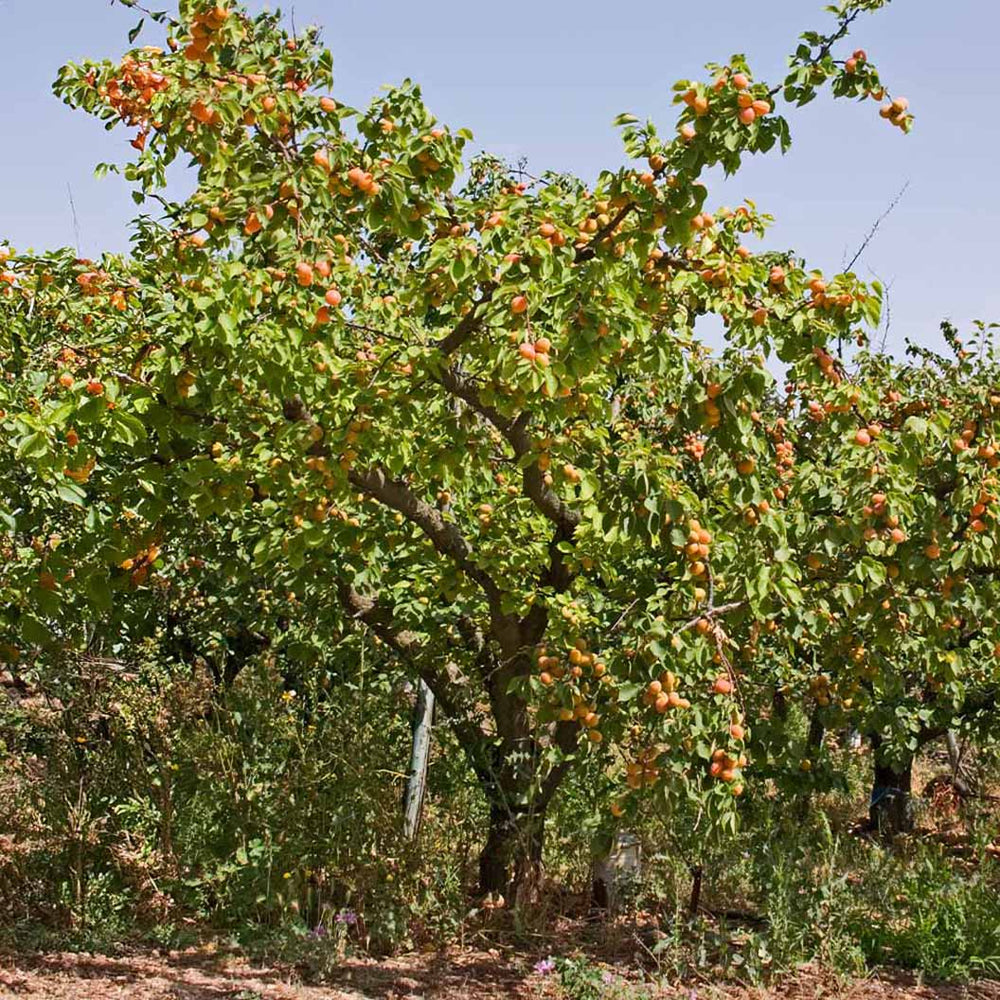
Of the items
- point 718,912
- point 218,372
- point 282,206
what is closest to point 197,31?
point 282,206

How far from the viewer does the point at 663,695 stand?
4062mm

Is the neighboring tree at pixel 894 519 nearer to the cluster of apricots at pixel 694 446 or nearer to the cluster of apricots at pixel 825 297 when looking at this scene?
the cluster of apricots at pixel 825 297

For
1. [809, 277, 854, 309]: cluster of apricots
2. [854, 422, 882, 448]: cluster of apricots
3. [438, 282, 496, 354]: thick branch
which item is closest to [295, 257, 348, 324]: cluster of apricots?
[438, 282, 496, 354]: thick branch

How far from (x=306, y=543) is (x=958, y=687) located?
10.3 ft

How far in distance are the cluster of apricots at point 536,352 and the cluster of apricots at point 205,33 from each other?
157 cm

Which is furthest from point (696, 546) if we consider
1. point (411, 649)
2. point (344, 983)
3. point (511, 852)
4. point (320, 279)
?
point (344, 983)

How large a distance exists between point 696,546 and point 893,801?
6478 mm

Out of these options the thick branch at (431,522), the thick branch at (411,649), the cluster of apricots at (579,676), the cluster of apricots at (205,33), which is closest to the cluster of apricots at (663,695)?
the cluster of apricots at (579,676)

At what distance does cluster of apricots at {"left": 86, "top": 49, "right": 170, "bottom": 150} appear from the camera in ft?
14.3

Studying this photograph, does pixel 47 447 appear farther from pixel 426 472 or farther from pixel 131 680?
pixel 131 680

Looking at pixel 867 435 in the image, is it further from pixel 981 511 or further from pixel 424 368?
pixel 424 368

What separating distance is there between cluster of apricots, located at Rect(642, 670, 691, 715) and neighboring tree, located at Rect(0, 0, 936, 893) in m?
0.02

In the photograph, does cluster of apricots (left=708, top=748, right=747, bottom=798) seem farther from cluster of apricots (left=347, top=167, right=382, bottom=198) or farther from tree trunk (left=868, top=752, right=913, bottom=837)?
tree trunk (left=868, top=752, right=913, bottom=837)

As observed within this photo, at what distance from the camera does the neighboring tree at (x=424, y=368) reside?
157 inches
